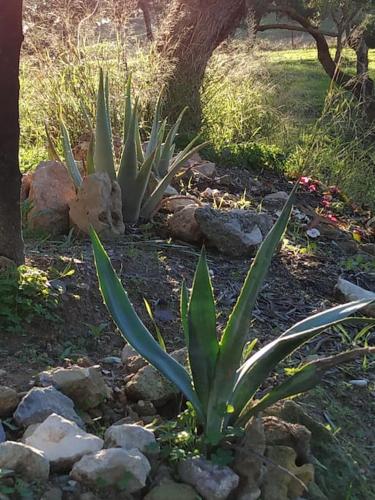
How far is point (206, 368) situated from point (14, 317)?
1.02 metres

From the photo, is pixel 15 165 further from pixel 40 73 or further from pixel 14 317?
pixel 40 73

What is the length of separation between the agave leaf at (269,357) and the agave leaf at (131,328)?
129 mm

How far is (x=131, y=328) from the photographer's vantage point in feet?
7.59

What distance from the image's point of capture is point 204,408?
222cm

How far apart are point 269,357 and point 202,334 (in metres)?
0.20

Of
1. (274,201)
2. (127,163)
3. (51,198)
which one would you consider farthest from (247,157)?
(51,198)

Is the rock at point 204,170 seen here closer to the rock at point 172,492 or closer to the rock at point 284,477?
the rock at point 284,477

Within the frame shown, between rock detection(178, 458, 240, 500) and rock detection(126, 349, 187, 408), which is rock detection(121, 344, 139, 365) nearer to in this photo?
rock detection(126, 349, 187, 408)

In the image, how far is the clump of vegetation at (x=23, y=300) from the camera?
2.95m

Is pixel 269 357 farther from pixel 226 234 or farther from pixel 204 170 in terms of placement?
pixel 204 170

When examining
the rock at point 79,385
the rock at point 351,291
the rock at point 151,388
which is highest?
the rock at point 79,385

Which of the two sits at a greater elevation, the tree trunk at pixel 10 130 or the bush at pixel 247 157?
the tree trunk at pixel 10 130

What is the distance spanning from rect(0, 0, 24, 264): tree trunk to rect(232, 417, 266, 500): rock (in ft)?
4.68

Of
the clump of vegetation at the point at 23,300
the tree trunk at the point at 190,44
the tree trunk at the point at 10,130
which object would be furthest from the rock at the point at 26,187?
the tree trunk at the point at 190,44
